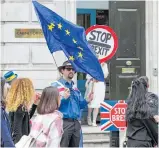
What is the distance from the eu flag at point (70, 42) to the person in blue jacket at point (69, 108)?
0.17 meters

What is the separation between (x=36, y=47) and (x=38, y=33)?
0.28 m

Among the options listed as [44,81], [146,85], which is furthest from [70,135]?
[44,81]

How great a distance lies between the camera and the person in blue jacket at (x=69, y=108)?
6.93m

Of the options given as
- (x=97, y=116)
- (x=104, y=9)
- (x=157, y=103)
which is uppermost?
(x=104, y=9)

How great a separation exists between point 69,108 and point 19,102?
0.70 meters

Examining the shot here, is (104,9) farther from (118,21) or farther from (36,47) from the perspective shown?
(36,47)

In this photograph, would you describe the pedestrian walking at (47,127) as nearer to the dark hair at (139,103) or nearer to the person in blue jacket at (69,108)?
the dark hair at (139,103)

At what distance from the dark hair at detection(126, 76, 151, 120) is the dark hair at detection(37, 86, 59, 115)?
1.10m

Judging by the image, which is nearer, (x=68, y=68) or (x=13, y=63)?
(x=68, y=68)

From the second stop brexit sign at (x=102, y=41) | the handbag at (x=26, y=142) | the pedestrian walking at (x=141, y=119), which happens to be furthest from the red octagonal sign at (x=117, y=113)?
the handbag at (x=26, y=142)

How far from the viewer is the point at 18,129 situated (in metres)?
6.81

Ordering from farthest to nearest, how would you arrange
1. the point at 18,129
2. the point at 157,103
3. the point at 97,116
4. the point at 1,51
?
the point at 97,116, the point at 1,51, the point at 18,129, the point at 157,103

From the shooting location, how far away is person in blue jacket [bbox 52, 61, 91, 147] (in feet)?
22.7

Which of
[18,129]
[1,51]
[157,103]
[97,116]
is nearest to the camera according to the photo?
[157,103]
